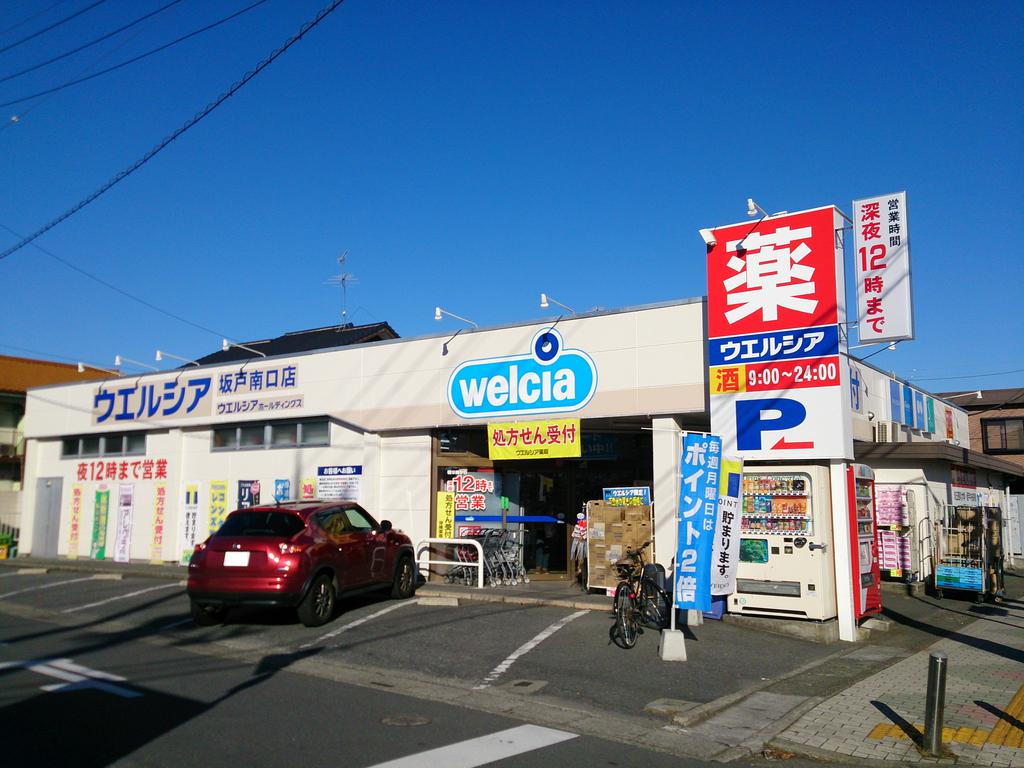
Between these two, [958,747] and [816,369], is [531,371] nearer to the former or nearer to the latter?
[816,369]

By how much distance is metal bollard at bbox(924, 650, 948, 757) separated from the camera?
6629 millimetres

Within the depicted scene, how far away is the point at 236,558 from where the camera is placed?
38.0 ft

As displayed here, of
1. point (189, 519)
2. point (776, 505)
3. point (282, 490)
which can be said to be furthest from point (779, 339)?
point (189, 519)

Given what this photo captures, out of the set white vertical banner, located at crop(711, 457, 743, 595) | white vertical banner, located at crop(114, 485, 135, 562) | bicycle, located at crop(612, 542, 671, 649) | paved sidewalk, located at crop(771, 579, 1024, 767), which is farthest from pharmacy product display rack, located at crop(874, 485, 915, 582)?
white vertical banner, located at crop(114, 485, 135, 562)

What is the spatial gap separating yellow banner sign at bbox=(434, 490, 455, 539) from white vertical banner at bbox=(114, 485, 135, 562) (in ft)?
32.7

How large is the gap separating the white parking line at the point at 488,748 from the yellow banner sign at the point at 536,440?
775 centimetres

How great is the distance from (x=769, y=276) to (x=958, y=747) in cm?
745

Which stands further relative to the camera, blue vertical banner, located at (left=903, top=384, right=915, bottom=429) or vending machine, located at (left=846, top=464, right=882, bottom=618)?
blue vertical banner, located at (left=903, top=384, right=915, bottom=429)

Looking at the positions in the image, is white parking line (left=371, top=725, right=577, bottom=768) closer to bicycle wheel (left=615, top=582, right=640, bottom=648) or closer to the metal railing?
bicycle wheel (left=615, top=582, right=640, bottom=648)

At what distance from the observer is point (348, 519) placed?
13172 millimetres

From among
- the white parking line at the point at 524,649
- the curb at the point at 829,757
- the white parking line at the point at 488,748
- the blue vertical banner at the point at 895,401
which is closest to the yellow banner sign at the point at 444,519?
the white parking line at the point at 524,649

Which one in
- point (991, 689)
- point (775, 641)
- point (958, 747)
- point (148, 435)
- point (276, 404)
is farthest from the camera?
point (148, 435)

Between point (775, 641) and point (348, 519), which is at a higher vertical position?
point (348, 519)

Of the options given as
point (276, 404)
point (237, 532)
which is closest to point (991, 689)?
point (237, 532)
